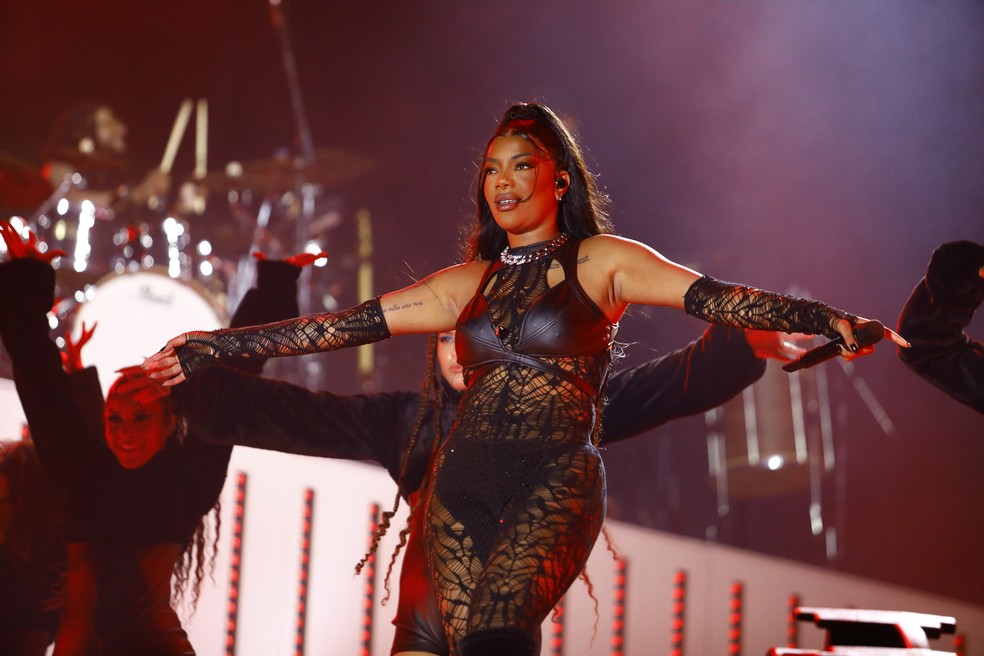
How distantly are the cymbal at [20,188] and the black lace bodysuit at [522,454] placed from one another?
570 centimetres

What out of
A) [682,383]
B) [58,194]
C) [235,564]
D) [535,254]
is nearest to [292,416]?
[235,564]

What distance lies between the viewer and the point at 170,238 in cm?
754

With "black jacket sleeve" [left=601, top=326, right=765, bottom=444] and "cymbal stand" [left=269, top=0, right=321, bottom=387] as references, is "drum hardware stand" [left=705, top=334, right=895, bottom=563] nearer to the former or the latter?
"cymbal stand" [left=269, top=0, right=321, bottom=387]

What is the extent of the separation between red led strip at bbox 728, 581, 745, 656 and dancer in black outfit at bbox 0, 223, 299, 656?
8.42 feet

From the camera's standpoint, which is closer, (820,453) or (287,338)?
(287,338)

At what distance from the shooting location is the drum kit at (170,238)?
5391 mm

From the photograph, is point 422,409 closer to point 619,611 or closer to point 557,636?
point 557,636

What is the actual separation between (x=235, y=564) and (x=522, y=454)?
→ 2.55 meters

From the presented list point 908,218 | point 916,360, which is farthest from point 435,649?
point 908,218

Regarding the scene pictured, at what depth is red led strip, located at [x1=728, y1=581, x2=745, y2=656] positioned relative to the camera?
5141 millimetres

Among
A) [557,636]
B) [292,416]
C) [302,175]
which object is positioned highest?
[302,175]

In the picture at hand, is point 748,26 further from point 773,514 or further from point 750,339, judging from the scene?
point 750,339

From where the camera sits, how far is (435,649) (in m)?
3.04

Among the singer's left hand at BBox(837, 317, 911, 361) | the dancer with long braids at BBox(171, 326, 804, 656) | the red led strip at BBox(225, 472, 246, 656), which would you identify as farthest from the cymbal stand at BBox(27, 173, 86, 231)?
the singer's left hand at BBox(837, 317, 911, 361)
